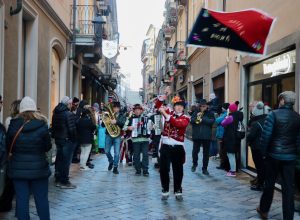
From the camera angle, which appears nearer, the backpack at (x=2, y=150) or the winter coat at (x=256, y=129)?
the backpack at (x=2, y=150)

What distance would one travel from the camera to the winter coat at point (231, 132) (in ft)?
31.6

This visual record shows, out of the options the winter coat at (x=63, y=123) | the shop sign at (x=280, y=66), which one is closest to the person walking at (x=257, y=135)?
the shop sign at (x=280, y=66)

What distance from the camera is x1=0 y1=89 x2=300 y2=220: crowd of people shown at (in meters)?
4.92

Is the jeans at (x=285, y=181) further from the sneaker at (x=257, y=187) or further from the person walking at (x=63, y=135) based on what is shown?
the person walking at (x=63, y=135)

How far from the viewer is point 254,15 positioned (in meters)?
6.53

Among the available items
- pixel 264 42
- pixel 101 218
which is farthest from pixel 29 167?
pixel 264 42

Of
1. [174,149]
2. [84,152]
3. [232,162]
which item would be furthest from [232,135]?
[84,152]

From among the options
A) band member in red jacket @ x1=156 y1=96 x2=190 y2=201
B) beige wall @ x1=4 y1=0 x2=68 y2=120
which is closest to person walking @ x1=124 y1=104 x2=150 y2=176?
band member in red jacket @ x1=156 y1=96 x2=190 y2=201

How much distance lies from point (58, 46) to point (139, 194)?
824 centimetres

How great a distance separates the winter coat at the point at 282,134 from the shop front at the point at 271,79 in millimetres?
2173

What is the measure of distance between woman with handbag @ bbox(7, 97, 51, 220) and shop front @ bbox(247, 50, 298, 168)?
465cm

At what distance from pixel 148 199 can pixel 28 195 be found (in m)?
2.74

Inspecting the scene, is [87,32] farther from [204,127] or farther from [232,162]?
[232,162]

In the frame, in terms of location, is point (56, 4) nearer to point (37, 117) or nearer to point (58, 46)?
point (58, 46)
